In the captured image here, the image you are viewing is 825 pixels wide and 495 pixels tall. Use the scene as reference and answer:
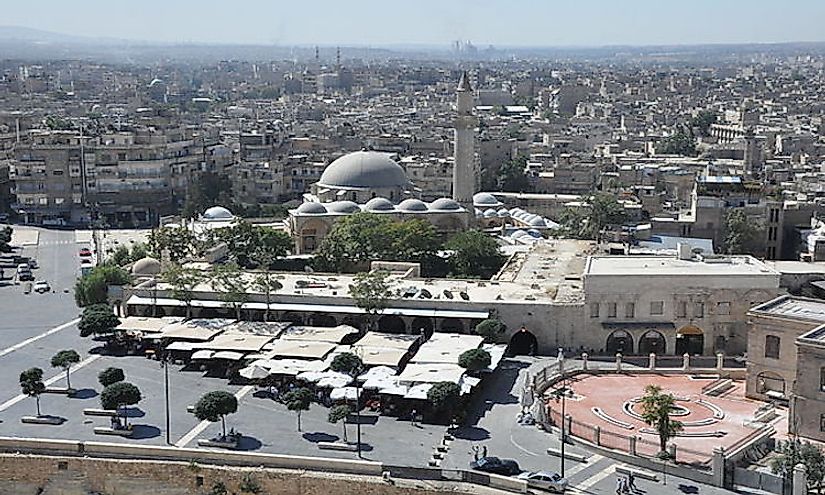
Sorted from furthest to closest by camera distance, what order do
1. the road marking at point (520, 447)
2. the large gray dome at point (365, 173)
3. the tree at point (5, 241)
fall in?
the large gray dome at point (365, 173)
the tree at point (5, 241)
the road marking at point (520, 447)

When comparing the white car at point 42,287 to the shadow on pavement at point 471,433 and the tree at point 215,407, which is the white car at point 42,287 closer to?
the tree at point 215,407

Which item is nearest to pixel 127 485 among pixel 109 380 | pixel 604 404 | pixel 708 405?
pixel 109 380

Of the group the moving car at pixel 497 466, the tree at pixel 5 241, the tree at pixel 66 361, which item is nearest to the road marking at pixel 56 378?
the tree at pixel 66 361

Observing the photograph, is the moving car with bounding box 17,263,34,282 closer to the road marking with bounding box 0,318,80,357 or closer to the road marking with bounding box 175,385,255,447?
the road marking with bounding box 0,318,80,357

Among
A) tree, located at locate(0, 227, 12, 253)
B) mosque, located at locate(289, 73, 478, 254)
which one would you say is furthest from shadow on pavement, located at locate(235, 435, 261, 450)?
tree, located at locate(0, 227, 12, 253)

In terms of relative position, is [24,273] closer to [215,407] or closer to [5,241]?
[5,241]
